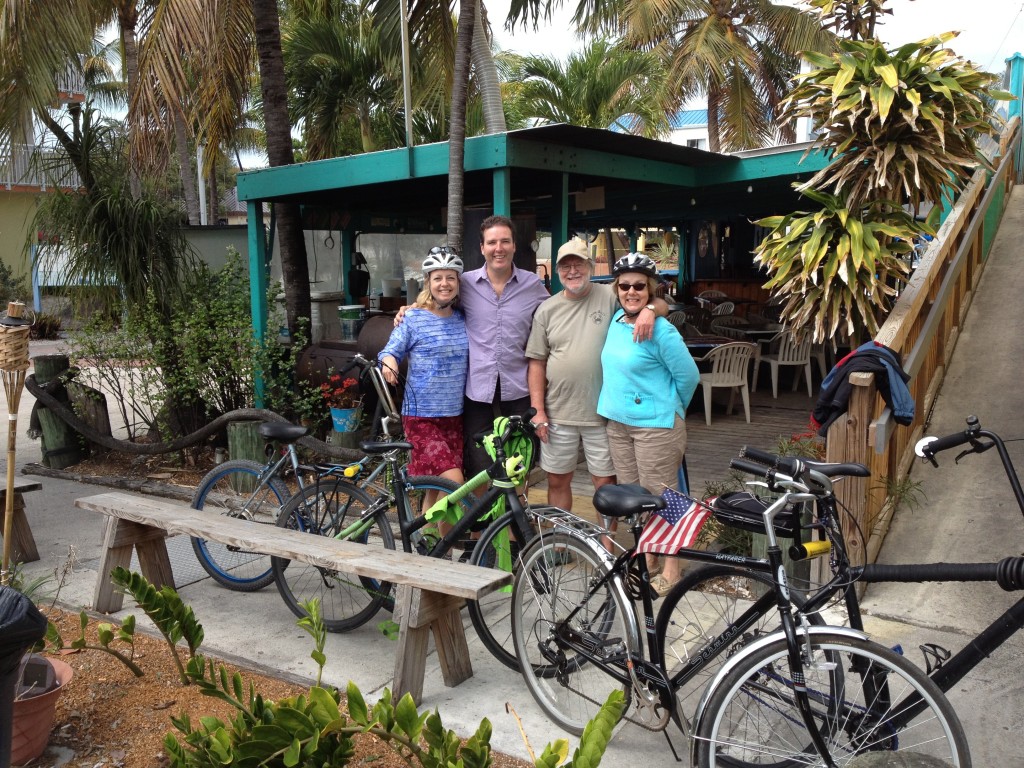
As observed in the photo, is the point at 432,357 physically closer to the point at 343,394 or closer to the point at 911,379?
the point at 911,379

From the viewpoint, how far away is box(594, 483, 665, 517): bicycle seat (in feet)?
9.24

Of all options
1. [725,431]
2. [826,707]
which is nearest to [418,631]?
[826,707]

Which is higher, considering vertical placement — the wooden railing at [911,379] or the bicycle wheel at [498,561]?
the wooden railing at [911,379]

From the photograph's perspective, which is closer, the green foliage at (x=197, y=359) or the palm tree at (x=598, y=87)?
the green foliage at (x=197, y=359)

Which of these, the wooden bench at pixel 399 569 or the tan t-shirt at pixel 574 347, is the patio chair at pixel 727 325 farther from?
the wooden bench at pixel 399 569

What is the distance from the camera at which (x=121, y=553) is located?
4.43 m

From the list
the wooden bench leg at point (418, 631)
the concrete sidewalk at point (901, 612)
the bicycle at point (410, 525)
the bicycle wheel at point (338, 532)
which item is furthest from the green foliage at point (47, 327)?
the wooden bench leg at point (418, 631)

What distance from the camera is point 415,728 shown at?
1.93 m

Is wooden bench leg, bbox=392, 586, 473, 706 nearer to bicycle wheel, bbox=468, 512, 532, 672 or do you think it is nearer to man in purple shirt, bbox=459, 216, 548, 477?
bicycle wheel, bbox=468, 512, 532, 672

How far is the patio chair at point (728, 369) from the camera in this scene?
8086mm

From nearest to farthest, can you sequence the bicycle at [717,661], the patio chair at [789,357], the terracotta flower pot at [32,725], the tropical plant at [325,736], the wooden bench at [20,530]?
1. the tropical plant at [325,736]
2. the bicycle at [717,661]
3. the terracotta flower pot at [32,725]
4. the wooden bench at [20,530]
5. the patio chair at [789,357]

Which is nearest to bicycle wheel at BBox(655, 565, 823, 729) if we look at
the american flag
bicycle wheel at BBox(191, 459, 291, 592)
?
the american flag

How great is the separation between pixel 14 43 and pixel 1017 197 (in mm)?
11594

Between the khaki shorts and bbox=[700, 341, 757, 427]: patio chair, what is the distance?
13.3 ft
